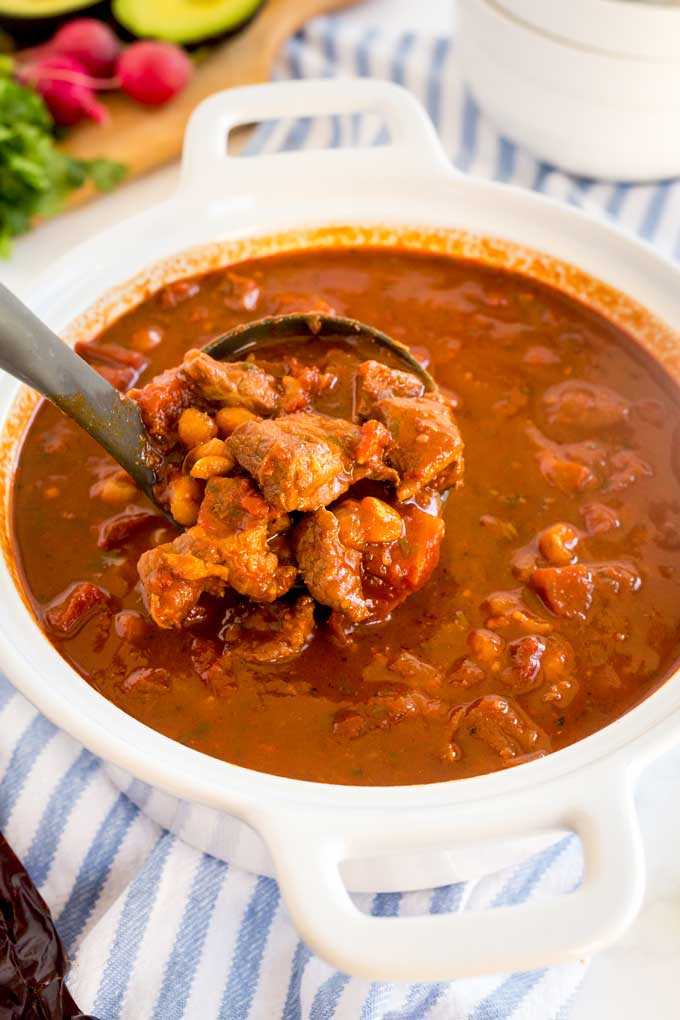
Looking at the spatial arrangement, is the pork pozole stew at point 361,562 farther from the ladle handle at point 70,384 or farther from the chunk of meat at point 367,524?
the ladle handle at point 70,384

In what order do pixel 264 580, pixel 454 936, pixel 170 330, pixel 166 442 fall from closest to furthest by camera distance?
pixel 454 936 < pixel 264 580 < pixel 166 442 < pixel 170 330

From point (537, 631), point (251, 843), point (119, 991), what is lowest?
point (119, 991)

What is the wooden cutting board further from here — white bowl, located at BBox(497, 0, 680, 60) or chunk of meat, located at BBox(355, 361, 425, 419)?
chunk of meat, located at BBox(355, 361, 425, 419)

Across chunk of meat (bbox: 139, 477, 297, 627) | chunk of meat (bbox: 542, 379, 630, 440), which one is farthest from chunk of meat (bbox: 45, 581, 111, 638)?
chunk of meat (bbox: 542, 379, 630, 440)

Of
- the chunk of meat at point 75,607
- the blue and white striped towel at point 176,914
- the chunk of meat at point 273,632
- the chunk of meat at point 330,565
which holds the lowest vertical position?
the blue and white striped towel at point 176,914

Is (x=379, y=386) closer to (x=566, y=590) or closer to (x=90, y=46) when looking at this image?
(x=566, y=590)

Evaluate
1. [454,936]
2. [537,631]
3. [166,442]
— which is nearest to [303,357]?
[166,442]

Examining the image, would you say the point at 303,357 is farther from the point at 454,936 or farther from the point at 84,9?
the point at 84,9

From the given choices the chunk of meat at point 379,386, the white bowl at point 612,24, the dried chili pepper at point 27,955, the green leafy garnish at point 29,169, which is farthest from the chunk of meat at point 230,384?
the white bowl at point 612,24
